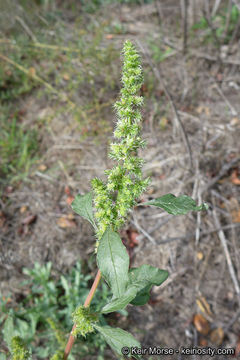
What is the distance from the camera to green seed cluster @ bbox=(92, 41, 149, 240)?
4.15ft

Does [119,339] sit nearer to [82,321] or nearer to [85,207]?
[82,321]

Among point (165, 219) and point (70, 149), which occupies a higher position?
point (70, 149)

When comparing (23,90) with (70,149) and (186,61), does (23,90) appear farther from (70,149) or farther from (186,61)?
(186,61)

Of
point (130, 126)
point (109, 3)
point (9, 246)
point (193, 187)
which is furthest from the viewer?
point (109, 3)

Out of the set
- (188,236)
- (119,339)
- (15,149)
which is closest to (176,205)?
(119,339)

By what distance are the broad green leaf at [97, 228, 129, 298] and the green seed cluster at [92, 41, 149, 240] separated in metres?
0.10

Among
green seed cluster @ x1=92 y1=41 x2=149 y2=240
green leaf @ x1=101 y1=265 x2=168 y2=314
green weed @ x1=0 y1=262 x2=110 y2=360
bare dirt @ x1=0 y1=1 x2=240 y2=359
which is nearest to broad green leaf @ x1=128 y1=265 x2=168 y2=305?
green leaf @ x1=101 y1=265 x2=168 y2=314

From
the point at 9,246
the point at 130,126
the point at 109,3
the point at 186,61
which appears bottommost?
the point at 9,246

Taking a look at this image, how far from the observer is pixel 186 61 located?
435 cm

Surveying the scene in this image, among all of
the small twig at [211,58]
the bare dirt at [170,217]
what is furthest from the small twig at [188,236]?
the small twig at [211,58]

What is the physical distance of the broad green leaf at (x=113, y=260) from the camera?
4.06 feet

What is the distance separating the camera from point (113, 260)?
4.10ft

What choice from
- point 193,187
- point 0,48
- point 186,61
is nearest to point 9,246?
point 193,187

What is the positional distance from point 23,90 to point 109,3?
9.37 feet
